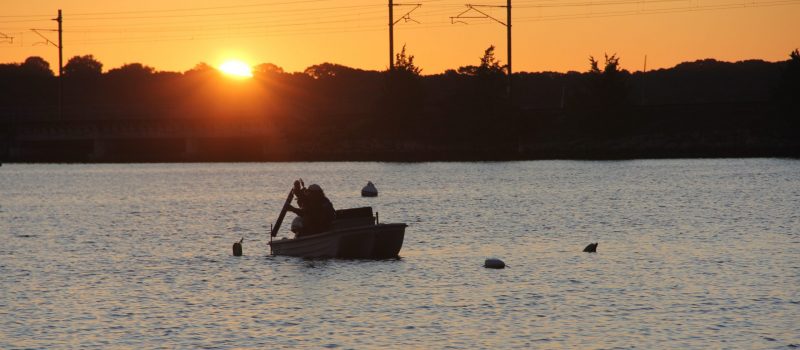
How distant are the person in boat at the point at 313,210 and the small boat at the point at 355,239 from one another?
12.7 inches

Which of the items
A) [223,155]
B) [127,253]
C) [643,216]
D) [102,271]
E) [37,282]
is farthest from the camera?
[223,155]

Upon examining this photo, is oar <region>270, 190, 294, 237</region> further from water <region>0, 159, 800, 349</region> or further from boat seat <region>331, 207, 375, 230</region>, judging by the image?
boat seat <region>331, 207, 375, 230</region>

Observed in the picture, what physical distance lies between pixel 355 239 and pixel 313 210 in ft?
5.87

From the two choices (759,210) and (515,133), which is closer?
(759,210)

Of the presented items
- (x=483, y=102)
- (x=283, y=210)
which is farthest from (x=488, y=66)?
(x=283, y=210)

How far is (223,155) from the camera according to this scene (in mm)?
189875

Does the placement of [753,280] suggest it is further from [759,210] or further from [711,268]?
[759,210]

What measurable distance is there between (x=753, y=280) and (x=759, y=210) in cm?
3613

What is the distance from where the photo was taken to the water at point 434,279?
3166 cm

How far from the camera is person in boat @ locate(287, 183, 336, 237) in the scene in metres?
45.1

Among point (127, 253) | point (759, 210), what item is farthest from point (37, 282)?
point (759, 210)

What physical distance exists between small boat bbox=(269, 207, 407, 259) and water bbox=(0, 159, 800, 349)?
1.56 feet

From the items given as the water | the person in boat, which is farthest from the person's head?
the water

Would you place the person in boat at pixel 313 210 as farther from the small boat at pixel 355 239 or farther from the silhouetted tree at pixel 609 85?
the silhouetted tree at pixel 609 85
